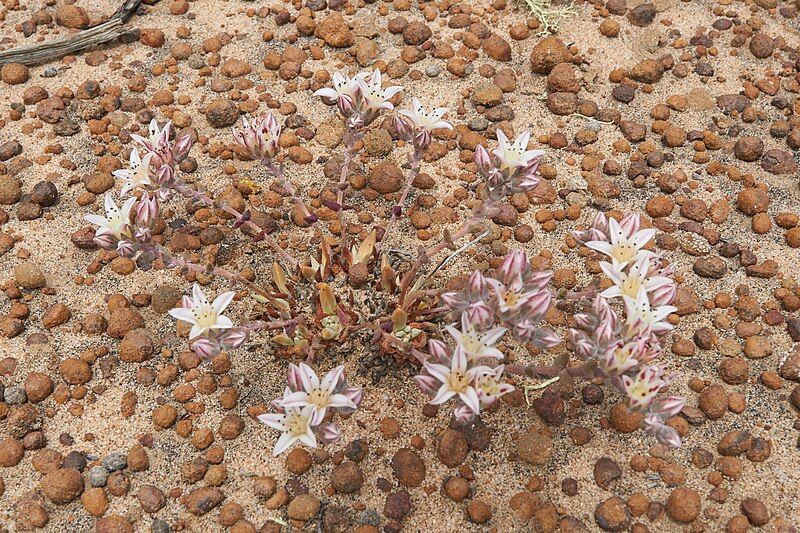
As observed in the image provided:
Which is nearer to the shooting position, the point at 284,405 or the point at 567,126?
the point at 284,405

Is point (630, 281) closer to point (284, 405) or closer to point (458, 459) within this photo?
point (458, 459)

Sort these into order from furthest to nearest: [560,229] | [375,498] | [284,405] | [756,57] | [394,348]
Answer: [756,57] → [560,229] → [394,348] → [375,498] → [284,405]

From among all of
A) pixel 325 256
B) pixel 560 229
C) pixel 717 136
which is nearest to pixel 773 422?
pixel 560 229

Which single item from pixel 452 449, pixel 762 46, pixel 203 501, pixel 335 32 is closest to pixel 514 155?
pixel 452 449

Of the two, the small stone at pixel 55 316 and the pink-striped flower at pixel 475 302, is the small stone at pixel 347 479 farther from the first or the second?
the small stone at pixel 55 316

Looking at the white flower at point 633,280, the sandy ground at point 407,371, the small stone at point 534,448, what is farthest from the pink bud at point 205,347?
the white flower at point 633,280

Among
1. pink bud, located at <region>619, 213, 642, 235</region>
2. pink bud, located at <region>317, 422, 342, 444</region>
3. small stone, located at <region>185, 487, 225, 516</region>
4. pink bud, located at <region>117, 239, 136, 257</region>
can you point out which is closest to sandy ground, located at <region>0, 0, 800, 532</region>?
small stone, located at <region>185, 487, 225, 516</region>
